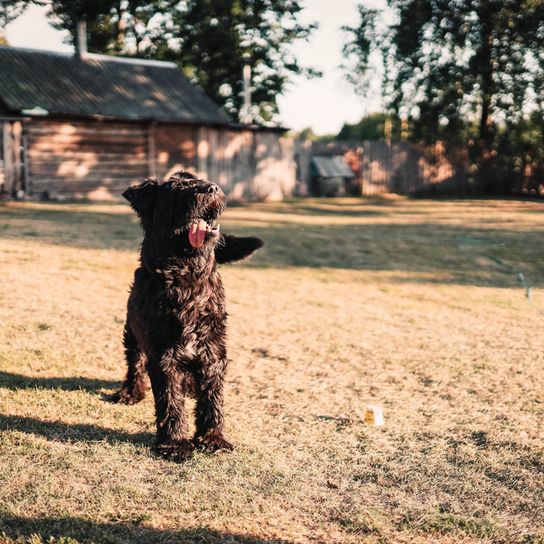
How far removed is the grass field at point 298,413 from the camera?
128 inches

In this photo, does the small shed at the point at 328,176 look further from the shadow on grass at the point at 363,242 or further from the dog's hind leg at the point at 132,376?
the dog's hind leg at the point at 132,376

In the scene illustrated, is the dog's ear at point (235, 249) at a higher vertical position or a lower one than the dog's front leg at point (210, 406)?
higher

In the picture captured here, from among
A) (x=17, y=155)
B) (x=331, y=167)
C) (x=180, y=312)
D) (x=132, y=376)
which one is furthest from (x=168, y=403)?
(x=331, y=167)

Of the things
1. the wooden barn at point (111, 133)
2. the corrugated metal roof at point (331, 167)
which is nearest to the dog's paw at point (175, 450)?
the wooden barn at point (111, 133)

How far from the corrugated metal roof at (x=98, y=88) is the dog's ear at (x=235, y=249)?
18201 mm

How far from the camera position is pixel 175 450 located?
397 cm

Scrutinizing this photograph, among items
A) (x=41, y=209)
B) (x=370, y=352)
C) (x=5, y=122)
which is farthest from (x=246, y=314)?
(x=5, y=122)

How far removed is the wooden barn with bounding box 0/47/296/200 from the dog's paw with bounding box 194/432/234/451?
18619 mm

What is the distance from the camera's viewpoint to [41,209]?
17.2 meters

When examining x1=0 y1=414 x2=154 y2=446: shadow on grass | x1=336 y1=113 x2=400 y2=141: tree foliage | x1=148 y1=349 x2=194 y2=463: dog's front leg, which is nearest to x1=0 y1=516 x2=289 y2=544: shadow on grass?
x1=148 y1=349 x2=194 y2=463: dog's front leg

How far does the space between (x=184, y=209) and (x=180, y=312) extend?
27.5 inches

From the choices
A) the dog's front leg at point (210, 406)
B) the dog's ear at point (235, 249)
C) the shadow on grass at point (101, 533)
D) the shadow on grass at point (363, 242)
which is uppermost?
the dog's ear at point (235, 249)

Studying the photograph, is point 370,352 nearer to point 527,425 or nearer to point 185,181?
point 527,425

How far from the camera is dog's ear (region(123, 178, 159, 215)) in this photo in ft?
13.3
